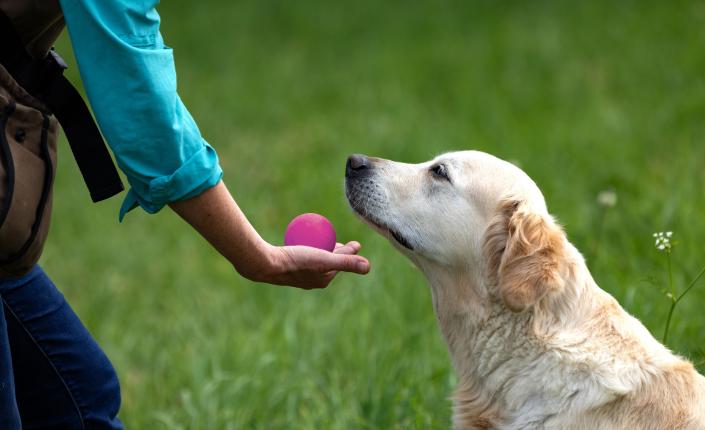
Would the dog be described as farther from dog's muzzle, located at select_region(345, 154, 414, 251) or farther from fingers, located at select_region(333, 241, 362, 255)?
fingers, located at select_region(333, 241, 362, 255)

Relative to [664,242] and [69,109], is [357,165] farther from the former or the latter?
[69,109]

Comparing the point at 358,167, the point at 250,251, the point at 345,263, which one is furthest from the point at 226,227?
the point at 358,167

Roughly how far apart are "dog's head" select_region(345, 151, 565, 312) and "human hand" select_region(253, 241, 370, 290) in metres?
0.45

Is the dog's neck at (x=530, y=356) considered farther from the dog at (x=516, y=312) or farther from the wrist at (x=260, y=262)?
the wrist at (x=260, y=262)

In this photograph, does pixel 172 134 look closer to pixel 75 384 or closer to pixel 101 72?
pixel 101 72

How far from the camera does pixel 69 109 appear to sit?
213 centimetres

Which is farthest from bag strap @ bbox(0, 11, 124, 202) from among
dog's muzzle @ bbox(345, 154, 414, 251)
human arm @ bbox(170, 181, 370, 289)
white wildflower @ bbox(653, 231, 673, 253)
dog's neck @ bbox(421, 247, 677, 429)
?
white wildflower @ bbox(653, 231, 673, 253)

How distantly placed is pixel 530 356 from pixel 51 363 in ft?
4.48

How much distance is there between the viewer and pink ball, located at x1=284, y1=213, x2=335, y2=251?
2.80 metres

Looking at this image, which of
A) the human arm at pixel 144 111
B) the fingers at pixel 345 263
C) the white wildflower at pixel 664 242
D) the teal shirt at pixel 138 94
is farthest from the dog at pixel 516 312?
the teal shirt at pixel 138 94

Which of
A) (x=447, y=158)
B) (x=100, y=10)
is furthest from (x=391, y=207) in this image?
(x=100, y=10)

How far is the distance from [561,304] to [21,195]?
157cm

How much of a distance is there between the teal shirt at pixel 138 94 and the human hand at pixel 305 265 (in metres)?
0.40

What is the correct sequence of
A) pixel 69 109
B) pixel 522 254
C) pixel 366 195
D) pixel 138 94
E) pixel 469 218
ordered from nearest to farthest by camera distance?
pixel 138 94
pixel 69 109
pixel 522 254
pixel 469 218
pixel 366 195
